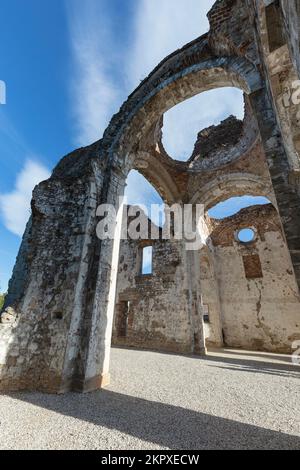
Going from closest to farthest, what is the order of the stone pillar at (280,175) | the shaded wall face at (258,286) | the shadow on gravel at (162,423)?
the shadow on gravel at (162,423)
the stone pillar at (280,175)
the shaded wall face at (258,286)

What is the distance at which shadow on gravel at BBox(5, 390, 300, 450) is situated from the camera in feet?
6.31

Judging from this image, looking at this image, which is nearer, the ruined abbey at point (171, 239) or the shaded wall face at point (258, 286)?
the ruined abbey at point (171, 239)

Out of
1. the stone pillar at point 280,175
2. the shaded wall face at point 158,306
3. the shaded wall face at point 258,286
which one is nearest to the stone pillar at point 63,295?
the stone pillar at point 280,175

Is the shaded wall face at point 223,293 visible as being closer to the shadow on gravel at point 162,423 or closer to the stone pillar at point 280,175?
the shadow on gravel at point 162,423

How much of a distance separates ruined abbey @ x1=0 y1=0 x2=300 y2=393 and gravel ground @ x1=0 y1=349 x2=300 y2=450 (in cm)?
59

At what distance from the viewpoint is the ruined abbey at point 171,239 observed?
2.78m

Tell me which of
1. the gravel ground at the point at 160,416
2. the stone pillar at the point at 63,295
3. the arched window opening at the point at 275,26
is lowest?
the gravel ground at the point at 160,416

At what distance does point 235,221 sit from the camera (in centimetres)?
1229

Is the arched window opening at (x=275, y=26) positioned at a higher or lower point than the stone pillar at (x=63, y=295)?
higher

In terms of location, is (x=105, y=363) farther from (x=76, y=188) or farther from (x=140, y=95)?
(x=140, y=95)

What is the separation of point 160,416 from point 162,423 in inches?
7.4

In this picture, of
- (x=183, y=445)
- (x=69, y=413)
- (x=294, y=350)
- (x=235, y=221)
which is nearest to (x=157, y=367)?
(x=69, y=413)

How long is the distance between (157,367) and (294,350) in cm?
742

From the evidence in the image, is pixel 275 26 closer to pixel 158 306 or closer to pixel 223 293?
pixel 158 306
